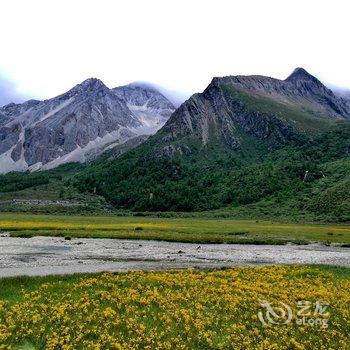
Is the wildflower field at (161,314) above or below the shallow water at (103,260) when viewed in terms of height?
above

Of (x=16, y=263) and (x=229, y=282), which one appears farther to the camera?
(x=16, y=263)

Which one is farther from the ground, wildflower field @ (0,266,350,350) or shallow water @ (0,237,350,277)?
wildflower field @ (0,266,350,350)

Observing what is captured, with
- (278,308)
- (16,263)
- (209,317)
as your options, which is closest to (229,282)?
(278,308)

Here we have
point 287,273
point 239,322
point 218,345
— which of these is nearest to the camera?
point 218,345

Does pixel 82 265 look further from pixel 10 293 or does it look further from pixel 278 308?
pixel 278 308

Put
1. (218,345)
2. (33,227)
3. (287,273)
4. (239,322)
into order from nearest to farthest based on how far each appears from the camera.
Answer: (218,345), (239,322), (287,273), (33,227)

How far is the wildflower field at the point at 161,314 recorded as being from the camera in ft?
69.5

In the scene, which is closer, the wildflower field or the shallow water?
the wildflower field

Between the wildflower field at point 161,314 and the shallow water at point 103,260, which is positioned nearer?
the wildflower field at point 161,314

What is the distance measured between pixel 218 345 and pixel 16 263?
3564 centimetres

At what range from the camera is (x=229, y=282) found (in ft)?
117

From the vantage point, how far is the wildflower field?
69.5ft

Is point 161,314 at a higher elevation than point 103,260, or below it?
higher

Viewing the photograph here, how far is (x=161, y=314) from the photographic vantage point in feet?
82.5
